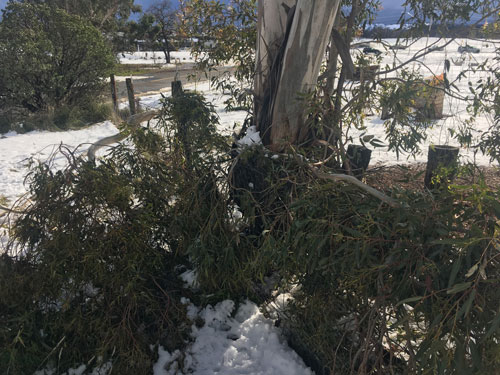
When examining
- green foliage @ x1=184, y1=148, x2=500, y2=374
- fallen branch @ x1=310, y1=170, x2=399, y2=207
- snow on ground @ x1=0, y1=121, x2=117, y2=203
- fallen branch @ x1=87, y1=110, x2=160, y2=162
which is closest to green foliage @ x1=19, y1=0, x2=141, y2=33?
snow on ground @ x1=0, y1=121, x2=117, y2=203

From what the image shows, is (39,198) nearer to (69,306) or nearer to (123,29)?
(69,306)

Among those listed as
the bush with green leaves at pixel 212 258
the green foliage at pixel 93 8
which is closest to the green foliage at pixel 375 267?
the bush with green leaves at pixel 212 258

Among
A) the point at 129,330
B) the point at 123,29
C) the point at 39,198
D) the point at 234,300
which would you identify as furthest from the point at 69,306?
the point at 123,29

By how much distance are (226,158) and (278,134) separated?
0.43 m

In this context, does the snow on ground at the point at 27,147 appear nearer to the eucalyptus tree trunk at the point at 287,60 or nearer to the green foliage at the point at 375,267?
the eucalyptus tree trunk at the point at 287,60

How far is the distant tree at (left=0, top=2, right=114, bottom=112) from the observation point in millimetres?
8352

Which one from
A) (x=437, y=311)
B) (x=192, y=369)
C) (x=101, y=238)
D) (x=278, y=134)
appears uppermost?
(x=278, y=134)

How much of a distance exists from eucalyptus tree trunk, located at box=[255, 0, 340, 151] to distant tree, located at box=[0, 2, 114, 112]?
787 cm

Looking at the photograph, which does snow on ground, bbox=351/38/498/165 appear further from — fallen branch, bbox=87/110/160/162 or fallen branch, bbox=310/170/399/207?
fallen branch, bbox=87/110/160/162

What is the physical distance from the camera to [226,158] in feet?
8.90

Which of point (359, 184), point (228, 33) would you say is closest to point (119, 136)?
point (228, 33)

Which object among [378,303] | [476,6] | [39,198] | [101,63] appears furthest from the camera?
[101,63]

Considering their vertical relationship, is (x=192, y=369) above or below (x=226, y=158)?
below

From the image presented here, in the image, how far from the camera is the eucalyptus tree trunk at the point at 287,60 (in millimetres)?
2350
